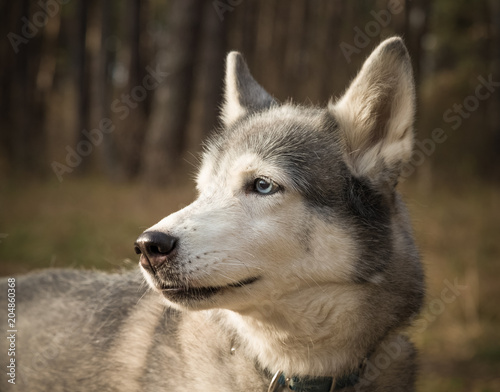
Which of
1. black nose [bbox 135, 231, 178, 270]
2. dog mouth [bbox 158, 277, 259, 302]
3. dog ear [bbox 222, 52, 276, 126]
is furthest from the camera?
dog ear [bbox 222, 52, 276, 126]

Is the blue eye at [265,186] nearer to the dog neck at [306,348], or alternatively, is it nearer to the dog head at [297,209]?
the dog head at [297,209]

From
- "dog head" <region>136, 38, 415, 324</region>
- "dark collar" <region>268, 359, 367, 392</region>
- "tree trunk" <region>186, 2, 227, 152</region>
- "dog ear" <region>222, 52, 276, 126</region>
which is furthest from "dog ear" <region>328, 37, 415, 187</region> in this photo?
"tree trunk" <region>186, 2, 227, 152</region>

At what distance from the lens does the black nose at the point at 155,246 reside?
7.06 ft

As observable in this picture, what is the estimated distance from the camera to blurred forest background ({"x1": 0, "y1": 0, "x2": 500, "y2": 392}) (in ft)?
20.3

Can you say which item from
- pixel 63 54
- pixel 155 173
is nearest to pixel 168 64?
pixel 155 173

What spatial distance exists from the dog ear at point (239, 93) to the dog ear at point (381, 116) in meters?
0.68

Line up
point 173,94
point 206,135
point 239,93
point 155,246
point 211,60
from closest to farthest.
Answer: point 155,246
point 239,93
point 206,135
point 173,94
point 211,60

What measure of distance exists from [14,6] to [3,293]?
13.0 meters

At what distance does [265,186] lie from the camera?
8.24ft

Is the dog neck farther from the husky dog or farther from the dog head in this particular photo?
the dog head

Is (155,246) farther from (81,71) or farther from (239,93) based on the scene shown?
(81,71)

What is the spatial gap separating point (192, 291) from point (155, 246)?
0.27 meters

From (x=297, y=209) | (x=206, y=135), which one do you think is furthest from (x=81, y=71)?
(x=297, y=209)

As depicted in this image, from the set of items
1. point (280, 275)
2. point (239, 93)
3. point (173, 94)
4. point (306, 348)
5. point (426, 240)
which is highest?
point (239, 93)
